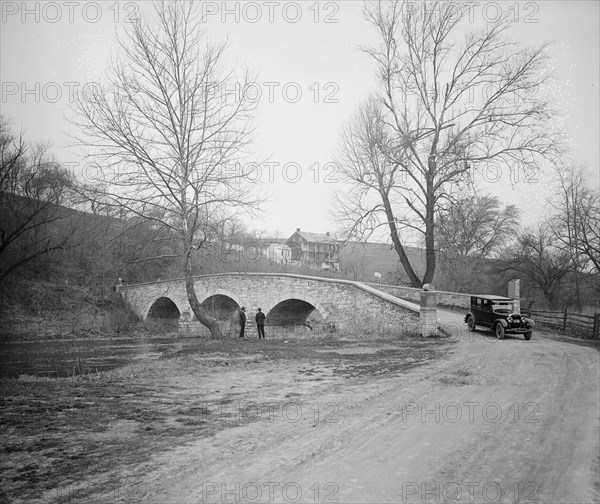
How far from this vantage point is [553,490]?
4043mm

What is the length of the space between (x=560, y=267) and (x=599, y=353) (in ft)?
88.0

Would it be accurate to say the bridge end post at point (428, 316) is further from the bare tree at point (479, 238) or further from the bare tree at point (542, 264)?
the bare tree at point (542, 264)

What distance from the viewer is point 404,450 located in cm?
487

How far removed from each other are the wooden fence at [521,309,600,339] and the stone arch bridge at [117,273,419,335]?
25.0 ft

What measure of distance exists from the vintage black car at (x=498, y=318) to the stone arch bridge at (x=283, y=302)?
8.78 ft

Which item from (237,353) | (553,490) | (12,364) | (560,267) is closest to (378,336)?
(237,353)

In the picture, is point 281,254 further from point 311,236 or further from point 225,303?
point 225,303

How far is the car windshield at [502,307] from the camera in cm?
1513

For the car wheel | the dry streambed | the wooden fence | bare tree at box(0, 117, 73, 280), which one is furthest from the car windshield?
bare tree at box(0, 117, 73, 280)

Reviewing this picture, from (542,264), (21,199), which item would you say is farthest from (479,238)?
(21,199)

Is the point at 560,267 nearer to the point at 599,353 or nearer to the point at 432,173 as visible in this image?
the point at 432,173

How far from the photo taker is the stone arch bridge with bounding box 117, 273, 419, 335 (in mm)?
15938

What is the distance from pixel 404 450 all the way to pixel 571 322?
62.0 feet

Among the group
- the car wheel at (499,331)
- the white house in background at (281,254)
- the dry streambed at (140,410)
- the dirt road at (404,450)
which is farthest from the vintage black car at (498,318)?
the white house in background at (281,254)
